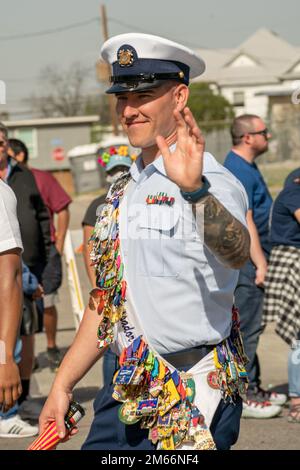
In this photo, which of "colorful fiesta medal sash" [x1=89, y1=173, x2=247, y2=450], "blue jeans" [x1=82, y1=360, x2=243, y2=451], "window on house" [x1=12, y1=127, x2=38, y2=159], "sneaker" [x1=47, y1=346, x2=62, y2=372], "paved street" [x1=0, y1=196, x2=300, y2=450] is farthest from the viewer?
"window on house" [x1=12, y1=127, x2=38, y2=159]

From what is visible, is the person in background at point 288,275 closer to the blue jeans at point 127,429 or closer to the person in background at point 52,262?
the person in background at point 52,262

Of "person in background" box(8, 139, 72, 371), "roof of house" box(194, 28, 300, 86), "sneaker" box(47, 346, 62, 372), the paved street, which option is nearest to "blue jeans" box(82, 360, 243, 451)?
the paved street

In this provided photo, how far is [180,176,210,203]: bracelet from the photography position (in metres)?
3.15

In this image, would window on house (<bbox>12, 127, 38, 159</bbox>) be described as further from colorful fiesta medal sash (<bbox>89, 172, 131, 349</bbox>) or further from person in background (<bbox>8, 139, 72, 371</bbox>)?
colorful fiesta medal sash (<bbox>89, 172, 131, 349</bbox>)

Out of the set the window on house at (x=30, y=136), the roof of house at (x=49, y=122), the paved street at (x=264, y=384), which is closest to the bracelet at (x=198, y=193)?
the paved street at (x=264, y=384)

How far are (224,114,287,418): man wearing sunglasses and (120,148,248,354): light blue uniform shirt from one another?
3.93 meters

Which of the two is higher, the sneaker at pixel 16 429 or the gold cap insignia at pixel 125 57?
the gold cap insignia at pixel 125 57

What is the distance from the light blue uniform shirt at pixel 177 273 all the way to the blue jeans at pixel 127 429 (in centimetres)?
16

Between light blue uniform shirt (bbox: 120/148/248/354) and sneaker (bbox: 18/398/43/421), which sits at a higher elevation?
light blue uniform shirt (bbox: 120/148/248/354)

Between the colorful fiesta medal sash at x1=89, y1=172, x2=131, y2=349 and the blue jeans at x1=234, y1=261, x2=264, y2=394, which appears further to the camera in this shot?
the blue jeans at x1=234, y1=261, x2=264, y2=394

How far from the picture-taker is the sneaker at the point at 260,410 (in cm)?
752

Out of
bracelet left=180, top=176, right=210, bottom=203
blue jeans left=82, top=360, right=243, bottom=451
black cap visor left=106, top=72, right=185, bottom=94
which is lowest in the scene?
blue jeans left=82, top=360, right=243, bottom=451

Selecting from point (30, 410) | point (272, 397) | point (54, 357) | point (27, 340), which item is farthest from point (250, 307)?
point (54, 357)

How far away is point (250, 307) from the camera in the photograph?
772 centimetres
